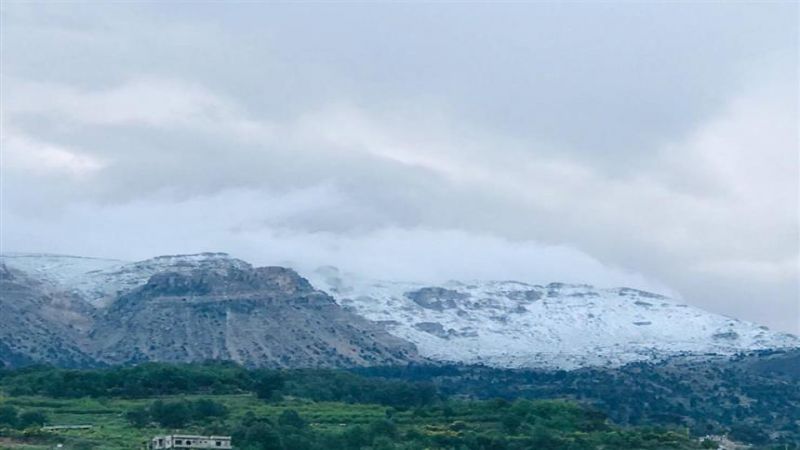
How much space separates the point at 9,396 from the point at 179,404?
2255cm

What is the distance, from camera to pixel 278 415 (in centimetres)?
12175

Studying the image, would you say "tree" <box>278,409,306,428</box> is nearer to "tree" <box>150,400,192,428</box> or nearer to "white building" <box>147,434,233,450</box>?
"tree" <box>150,400,192,428</box>

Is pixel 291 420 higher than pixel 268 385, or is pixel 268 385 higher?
pixel 268 385

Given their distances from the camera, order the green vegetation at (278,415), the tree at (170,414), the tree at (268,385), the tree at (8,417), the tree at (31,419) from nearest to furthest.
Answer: the green vegetation at (278,415)
the tree at (8,417)
the tree at (31,419)
the tree at (170,414)
the tree at (268,385)

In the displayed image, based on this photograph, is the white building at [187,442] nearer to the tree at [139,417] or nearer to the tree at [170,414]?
the tree at [170,414]

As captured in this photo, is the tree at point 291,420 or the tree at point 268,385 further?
the tree at point 268,385

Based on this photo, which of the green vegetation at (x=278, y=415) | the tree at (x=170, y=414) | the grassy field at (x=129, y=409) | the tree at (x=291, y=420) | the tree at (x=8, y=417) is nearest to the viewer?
the grassy field at (x=129, y=409)

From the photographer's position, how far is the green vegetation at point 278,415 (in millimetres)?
108500

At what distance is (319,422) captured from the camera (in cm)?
12519

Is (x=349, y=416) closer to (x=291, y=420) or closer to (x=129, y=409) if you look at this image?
(x=291, y=420)

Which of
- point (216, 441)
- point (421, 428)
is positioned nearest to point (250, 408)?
point (421, 428)

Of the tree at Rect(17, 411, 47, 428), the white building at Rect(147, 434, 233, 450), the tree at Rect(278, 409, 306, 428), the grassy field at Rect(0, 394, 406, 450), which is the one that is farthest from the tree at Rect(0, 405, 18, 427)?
the tree at Rect(278, 409, 306, 428)

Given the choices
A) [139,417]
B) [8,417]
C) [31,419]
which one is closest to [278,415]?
[139,417]

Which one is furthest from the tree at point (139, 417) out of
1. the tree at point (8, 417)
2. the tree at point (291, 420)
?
the tree at point (291, 420)
